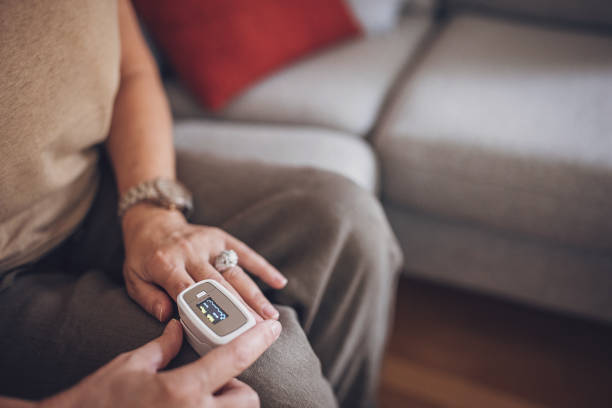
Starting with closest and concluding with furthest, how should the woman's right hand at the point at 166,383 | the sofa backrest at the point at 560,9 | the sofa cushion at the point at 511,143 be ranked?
the woman's right hand at the point at 166,383 → the sofa cushion at the point at 511,143 → the sofa backrest at the point at 560,9

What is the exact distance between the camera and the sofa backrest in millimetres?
1211

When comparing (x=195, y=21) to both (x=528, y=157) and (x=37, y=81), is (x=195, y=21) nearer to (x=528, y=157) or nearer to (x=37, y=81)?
(x=37, y=81)

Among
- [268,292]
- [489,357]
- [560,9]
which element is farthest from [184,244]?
[560,9]

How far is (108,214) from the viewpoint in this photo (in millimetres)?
672

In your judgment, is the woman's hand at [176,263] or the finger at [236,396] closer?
the finger at [236,396]

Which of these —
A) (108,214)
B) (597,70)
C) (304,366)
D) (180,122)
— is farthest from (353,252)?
(597,70)

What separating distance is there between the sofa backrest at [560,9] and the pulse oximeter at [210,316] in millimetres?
1305

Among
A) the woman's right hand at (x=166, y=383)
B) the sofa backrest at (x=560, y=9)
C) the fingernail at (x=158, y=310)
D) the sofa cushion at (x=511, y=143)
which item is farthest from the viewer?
the sofa backrest at (x=560, y=9)

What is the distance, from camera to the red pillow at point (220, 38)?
1067mm

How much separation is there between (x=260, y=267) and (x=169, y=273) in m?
0.11

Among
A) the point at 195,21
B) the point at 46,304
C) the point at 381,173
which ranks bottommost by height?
the point at 381,173

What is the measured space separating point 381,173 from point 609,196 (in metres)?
0.44

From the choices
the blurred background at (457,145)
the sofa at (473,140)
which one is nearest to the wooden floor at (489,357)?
the blurred background at (457,145)

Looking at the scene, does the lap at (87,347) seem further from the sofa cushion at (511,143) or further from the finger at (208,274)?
the sofa cushion at (511,143)
